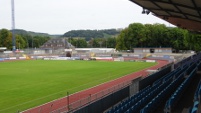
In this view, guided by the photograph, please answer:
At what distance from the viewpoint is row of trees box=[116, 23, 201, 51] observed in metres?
85.6

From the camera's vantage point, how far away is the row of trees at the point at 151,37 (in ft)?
281

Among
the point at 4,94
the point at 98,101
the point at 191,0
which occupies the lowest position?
the point at 4,94

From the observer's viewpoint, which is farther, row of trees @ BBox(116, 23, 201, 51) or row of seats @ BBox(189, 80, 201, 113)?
row of trees @ BBox(116, 23, 201, 51)

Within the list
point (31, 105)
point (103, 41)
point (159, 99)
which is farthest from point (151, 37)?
point (159, 99)

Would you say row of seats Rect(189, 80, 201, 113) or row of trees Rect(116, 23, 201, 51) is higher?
row of trees Rect(116, 23, 201, 51)

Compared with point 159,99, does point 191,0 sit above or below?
above

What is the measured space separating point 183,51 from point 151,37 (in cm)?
1117

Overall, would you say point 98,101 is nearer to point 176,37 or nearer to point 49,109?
point 49,109

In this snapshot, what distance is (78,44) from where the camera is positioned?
499 ft

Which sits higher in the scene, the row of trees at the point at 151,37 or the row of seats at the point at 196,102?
the row of trees at the point at 151,37

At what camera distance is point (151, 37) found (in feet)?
294

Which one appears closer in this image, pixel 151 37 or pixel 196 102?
pixel 196 102

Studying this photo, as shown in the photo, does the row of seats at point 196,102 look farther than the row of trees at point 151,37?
No

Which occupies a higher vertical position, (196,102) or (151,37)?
(151,37)
